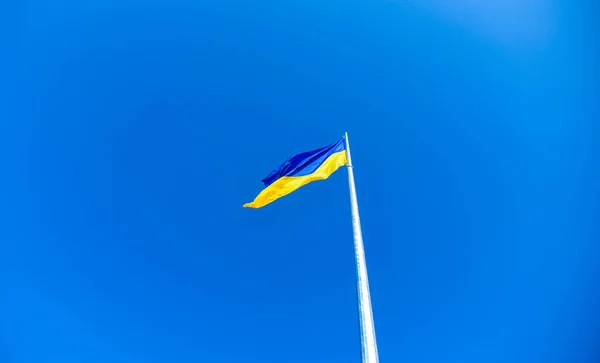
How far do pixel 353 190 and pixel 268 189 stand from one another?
286 cm

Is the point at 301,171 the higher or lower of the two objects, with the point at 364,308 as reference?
higher

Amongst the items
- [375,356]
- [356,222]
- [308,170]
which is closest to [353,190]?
[356,222]

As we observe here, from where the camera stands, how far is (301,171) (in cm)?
944

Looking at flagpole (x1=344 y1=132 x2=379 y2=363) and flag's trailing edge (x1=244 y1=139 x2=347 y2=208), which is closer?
flagpole (x1=344 y1=132 x2=379 y2=363)

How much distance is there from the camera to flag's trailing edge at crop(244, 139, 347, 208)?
28.8ft

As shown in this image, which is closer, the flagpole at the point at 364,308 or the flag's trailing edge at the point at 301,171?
the flagpole at the point at 364,308

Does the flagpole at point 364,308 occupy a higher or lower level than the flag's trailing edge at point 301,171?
lower

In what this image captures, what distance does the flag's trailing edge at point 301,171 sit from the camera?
28.8 ft

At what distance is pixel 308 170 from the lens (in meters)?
9.35

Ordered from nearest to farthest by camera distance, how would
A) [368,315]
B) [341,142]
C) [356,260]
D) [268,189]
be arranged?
[368,315] < [356,260] < [268,189] < [341,142]

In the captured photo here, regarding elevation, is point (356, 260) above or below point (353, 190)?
below

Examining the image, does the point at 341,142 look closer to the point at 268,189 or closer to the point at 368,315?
the point at 268,189

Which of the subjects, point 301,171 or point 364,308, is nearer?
point 364,308

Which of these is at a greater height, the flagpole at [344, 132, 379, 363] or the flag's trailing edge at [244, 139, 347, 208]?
the flag's trailing edge at [244, 139, 347, 208]
